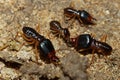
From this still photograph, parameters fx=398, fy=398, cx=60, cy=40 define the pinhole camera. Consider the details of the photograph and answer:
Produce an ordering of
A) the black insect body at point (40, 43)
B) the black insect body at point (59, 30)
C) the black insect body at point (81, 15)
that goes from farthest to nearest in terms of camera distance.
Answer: the black insect body at point (81, 15) → the black insect body at point (59, 30) → the black insect body at point (40, 43)

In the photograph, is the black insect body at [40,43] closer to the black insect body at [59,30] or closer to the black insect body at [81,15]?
the black insect body at [59,30]

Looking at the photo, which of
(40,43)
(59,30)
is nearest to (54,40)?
(59,30)

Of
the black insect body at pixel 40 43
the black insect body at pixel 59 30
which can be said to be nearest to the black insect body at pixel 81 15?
the black insect body at pixel 59 30

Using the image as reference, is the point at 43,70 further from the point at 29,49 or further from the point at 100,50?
the point at 100,50

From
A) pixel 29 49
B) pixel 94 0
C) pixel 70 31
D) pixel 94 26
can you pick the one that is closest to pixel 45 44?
pixel 29 49

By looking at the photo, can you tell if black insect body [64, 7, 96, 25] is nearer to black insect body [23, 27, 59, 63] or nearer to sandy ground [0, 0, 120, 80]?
sandy ground [0, 0, 120, 80]

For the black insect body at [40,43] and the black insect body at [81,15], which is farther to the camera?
the black insect body at [81,15]
